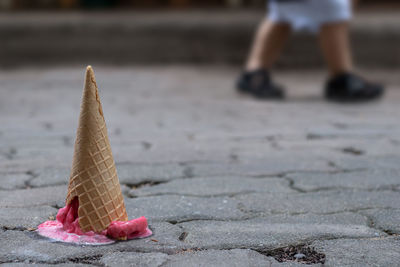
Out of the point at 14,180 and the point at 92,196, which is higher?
the point at 92,196

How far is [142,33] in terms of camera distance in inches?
271

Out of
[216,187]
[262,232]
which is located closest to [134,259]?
[262,232]

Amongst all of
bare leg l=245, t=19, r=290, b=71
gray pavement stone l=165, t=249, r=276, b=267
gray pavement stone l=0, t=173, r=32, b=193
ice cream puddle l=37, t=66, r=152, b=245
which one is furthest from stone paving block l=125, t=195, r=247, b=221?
bare leg l=245, t=19, r=290, b=71

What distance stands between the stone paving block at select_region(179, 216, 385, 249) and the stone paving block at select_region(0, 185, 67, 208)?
1.59 ft

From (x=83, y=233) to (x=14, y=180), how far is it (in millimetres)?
762

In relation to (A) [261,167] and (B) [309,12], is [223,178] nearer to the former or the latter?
(A) [261,167]

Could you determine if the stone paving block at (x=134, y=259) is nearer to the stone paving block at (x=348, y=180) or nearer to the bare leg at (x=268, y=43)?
the stone paving block at (x=348, y=180)

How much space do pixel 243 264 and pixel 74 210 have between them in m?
0.51

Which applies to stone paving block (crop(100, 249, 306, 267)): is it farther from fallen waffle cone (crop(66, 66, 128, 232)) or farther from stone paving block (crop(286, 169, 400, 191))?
stone paving block (crop(286, 169, 400, 191))

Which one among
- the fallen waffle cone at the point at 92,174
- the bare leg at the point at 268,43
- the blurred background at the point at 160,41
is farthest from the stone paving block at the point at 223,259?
the blurred background at the point at 160,41

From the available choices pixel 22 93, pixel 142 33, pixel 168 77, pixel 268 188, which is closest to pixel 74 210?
pixel 268 188

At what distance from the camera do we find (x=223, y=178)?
2.38 m

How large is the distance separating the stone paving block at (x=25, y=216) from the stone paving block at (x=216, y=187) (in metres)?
0.34

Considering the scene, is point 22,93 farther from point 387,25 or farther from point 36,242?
point 387,25
